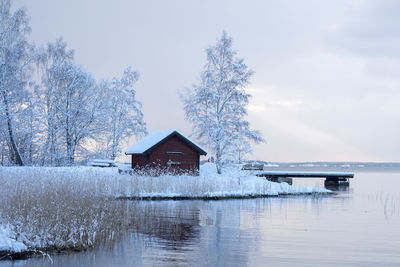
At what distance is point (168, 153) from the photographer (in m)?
37.8

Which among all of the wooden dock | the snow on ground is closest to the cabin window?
the wooden dock

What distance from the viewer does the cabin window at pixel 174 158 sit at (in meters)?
37.6

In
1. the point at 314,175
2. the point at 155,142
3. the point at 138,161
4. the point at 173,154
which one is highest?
the point at 155,142

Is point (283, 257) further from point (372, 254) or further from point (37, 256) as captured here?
point (37, 256)

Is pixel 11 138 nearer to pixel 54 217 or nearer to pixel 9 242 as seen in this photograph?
pixel 54 217

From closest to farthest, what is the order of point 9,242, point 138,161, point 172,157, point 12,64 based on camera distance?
point 9,242 < point 12,64 < point 172,157 < point 138,161

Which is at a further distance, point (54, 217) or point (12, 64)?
point (12, 64)

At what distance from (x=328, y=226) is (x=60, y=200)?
950 centimetres

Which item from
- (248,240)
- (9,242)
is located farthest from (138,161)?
(9,242)

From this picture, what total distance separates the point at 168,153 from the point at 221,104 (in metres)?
6.10

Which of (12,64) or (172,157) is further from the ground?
(12,64)

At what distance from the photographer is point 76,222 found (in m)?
12.1

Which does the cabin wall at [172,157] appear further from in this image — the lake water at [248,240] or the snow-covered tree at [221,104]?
the lake water at [248,240]

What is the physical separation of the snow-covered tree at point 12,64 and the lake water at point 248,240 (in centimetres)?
1638
